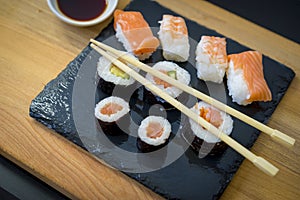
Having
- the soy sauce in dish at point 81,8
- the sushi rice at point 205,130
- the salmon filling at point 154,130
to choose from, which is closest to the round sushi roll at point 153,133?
the salmon filling at point 154,130

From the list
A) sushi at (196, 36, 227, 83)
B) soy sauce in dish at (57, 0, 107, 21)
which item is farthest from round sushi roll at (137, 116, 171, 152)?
soy sauce in dish at (57, 0, 107, 21)

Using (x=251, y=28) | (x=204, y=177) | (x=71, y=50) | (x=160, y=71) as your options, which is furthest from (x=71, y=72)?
(x=251, y=28)

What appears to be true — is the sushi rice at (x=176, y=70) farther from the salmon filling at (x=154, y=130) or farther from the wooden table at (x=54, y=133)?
the wooden table at (x=54, y=133)

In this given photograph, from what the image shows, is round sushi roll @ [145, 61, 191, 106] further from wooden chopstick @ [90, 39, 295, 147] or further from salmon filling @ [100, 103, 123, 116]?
salmon filling @ [100, 103, 123, 116]

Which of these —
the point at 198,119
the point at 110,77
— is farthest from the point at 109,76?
the point at 198,119

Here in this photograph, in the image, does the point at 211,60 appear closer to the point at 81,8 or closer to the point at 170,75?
the point at 170,75
